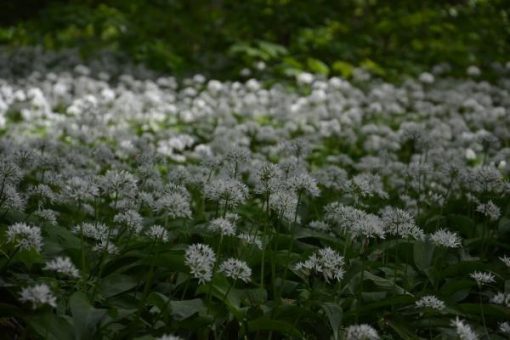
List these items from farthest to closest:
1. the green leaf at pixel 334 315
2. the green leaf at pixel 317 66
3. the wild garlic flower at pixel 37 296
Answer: the green leaf at pixel 317 66 < the green leaf at pixel 334 315 < the wild garlic flower at pixel 37 296

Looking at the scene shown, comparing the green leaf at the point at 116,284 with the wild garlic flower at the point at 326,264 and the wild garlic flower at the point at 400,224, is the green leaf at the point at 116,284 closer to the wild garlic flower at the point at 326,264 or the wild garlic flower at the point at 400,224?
the wild garlic flower at the point at 326,264

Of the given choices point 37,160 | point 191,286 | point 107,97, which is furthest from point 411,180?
point 107,97

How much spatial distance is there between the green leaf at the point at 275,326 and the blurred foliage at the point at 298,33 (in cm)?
765

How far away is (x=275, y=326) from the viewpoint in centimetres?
247

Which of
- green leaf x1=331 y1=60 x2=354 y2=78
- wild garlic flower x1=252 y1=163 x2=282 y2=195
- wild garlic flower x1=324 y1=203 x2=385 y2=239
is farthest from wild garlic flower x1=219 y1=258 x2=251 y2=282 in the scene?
green leaf x1=331 y1=60 x2=354 y2=78

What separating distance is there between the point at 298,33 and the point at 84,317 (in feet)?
29.0

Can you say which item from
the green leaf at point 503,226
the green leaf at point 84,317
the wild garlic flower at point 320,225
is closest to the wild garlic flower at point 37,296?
the green leaf at point 84,317

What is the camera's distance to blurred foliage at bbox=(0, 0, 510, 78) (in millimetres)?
10391

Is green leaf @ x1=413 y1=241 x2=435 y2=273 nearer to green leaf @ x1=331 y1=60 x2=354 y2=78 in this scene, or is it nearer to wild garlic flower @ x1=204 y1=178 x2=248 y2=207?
wild garlic flower @ x1=204 y1=178 x2=248 y2=207

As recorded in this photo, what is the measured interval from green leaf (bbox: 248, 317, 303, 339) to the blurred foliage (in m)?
7.65

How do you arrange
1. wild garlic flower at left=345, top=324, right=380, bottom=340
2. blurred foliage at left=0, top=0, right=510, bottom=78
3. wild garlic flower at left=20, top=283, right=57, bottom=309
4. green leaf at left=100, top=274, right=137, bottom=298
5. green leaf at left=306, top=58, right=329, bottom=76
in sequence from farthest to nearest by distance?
1. blurred foliage at left=0, top=0, right=510, bottom=78
2. green leaf at left=306, top=58, right=329, bottom=76
3. green leaf at left=100, top=274, right=137, bottom=298
4. wild garlic flower at left=345, top=324, right=380, bottom=340
5. wild garlic flower at left=20, top=283, right=57, bottom=309

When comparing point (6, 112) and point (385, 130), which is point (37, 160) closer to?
point (385, 130)

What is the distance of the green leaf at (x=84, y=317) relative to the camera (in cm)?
235

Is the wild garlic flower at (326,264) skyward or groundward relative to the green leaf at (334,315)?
skyward
